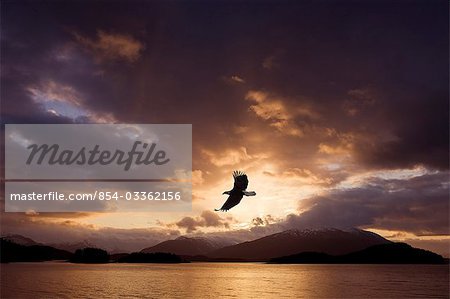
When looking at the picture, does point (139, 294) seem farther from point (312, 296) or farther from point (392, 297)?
point (392, 297)

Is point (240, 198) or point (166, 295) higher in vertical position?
point (240, 198)

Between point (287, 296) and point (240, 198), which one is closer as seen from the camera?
point (240, 198)

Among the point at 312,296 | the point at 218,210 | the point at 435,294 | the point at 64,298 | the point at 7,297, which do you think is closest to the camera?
the point at 218,210

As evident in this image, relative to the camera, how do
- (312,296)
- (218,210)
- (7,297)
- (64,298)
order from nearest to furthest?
(218,210) → (64,298) → (7,297) → (312,296)

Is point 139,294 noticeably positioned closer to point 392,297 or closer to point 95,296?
point 95,296

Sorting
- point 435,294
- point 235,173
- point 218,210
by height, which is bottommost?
point 435,294

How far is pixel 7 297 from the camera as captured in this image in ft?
213

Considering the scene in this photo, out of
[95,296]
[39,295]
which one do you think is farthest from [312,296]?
[39,295]

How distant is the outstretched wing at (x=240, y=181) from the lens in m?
18.1

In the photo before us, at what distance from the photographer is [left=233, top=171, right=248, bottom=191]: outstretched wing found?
18.1 m

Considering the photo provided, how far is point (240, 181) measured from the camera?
18.1 m

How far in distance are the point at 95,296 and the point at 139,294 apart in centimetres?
669

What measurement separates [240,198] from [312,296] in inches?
2200

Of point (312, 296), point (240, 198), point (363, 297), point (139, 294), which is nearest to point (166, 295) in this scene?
point (139, 294)
